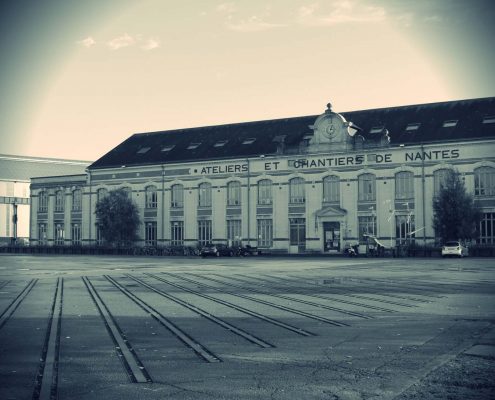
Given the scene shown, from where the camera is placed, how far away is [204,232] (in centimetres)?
6750

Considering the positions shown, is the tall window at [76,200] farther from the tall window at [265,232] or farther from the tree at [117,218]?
the tall window at [265,232]

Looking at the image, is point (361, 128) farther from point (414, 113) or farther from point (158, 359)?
point (158, 359)

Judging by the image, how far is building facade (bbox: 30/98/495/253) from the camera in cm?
5609

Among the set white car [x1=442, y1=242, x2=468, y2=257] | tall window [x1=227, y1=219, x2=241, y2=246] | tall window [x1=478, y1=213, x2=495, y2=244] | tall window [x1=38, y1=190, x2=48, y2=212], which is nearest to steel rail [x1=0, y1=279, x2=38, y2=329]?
white car [x1=442, y1=242, x2=468, y2=257]

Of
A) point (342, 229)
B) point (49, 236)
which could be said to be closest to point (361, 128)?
point (342, 229)

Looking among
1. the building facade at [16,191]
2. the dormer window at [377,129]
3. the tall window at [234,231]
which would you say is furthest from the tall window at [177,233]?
the building facade at [16,191]

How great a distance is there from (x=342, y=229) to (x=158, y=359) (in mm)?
51465

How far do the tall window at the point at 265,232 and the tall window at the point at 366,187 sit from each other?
9723 mm

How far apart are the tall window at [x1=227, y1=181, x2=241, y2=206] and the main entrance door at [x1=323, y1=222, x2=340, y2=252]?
9.82 metres

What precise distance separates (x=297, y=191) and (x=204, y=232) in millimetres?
11300

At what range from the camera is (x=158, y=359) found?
9.45 m

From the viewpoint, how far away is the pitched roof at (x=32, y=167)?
352ft

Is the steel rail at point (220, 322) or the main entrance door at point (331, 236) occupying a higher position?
the main entrance door at point (331, 236)

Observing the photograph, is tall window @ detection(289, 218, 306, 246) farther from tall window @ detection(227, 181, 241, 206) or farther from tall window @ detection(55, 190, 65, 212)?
tall window @ detection(55, 190, 65, 212)
